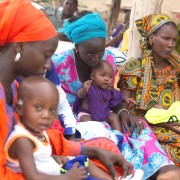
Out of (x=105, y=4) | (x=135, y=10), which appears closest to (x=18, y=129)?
(x=135, y=10)

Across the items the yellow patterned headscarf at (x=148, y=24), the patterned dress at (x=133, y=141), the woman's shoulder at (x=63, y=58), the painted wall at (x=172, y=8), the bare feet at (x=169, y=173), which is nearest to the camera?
the bare feet at (x=169, y=173)

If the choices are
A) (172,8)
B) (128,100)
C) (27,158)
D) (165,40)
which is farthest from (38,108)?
(172,8)

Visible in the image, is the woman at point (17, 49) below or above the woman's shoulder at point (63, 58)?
above

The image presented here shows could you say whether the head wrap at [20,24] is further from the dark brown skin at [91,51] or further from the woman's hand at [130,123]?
the woman's hand at [130,123]

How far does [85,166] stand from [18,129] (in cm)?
45

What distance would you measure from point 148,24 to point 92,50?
73 cm

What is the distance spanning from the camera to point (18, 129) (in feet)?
6.77

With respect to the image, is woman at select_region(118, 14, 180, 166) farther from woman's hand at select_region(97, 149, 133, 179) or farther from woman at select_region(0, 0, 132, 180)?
woman at select_region(0, 0, 132, 180)

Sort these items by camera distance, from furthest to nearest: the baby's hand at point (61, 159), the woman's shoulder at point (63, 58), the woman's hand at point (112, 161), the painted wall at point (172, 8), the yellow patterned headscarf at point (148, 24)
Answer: the painted wall at point (172, 8) < the yellow patterned headscarf at point (148, 24) < the woman's shoulder at point (63, 58) < the woman's hand at point (112, 161) < the baby's hand at point (61, 159)

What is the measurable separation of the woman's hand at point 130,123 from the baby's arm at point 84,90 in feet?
1.28

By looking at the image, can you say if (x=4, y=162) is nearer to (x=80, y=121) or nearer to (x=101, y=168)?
(x=101, y=168)

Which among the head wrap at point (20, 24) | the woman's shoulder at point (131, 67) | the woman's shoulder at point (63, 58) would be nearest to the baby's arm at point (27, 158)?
the head wrap at point (20, 24)

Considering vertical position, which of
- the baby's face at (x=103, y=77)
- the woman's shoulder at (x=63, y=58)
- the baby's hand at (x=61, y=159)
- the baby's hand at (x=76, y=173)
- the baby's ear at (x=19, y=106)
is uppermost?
the baby's ear at (x=19, y=106)

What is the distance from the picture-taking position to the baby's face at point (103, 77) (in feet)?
10.9
